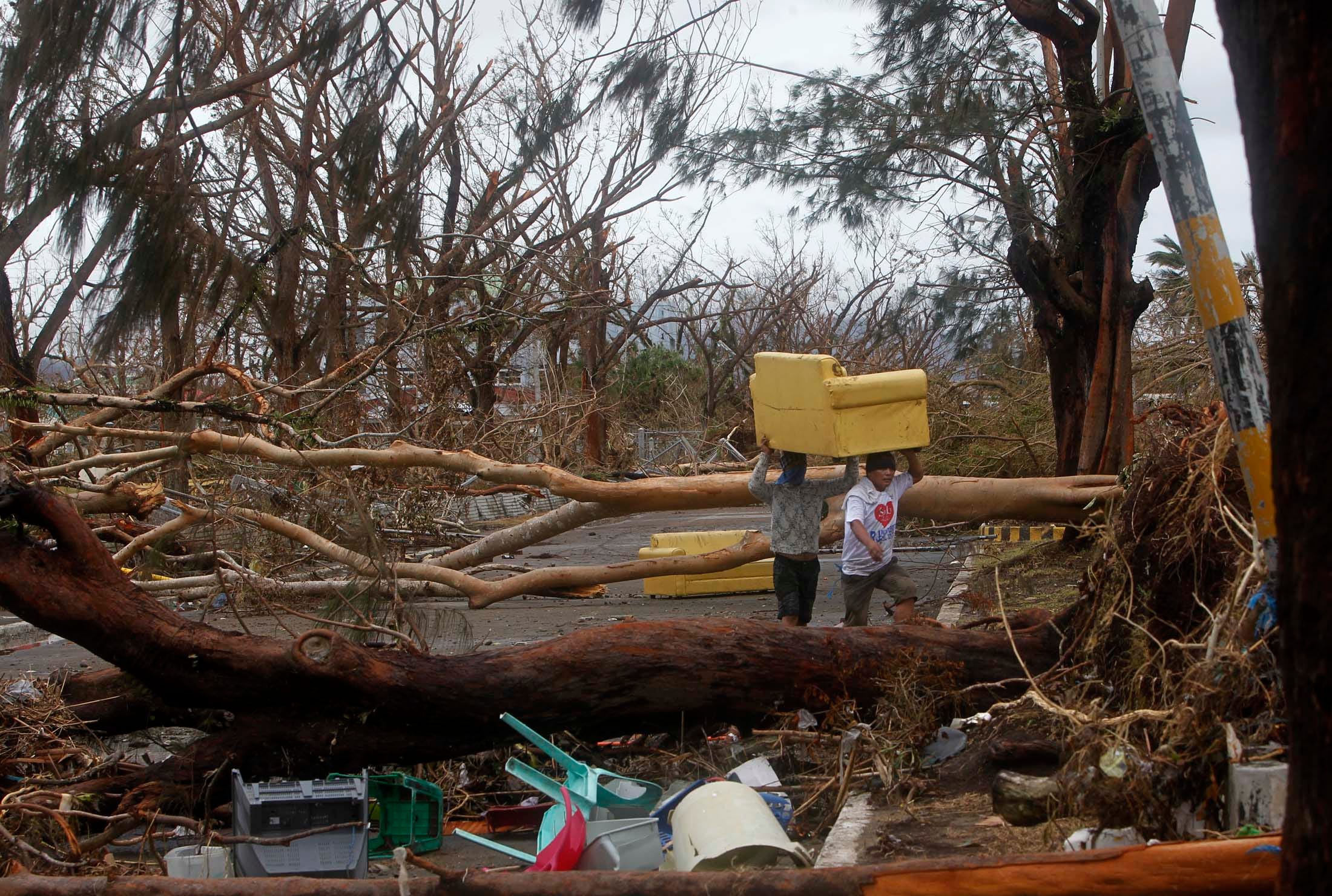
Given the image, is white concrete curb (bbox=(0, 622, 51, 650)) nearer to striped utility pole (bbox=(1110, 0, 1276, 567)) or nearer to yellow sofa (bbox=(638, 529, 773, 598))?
Result: yellow sofa (bbox=(638, 529, 773, 598))

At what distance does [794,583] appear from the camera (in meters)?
6.80

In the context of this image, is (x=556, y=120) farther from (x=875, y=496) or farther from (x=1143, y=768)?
(x=1143, y=768)

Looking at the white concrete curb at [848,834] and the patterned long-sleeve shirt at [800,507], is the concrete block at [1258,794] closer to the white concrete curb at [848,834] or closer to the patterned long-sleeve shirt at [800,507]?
the white concrete curb at [848,834]

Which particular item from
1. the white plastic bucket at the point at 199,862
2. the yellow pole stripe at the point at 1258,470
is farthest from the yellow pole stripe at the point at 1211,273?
the white plastic bucket at the point at 199,862

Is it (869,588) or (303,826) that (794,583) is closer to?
(869,588)

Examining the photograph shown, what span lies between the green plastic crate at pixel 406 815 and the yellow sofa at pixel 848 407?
9.52ft

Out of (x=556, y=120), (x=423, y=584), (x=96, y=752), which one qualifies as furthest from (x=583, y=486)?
(x=96, y=752)

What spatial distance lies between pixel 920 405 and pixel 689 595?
437 cm

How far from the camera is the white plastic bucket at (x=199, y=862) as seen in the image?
386 cm

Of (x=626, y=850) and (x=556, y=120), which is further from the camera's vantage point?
(x=556, y=120)

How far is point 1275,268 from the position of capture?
167cm

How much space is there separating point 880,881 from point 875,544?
3.68m

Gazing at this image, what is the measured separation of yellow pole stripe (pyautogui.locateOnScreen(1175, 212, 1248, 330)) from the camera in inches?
132

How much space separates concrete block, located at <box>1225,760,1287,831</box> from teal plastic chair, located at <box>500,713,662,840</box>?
1.97 m
